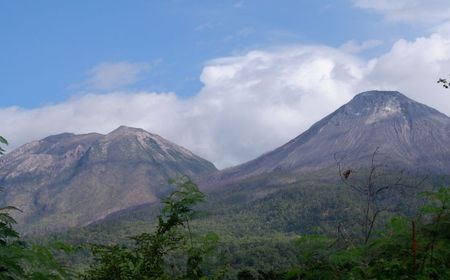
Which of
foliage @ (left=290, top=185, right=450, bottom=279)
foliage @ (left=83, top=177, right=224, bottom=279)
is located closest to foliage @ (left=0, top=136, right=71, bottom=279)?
foliage @ (left=83, top=177, right=224, bottom=279)

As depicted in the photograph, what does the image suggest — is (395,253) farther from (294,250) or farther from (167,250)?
(167,250)

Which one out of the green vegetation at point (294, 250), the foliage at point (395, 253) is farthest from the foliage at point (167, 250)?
the foliage at point (395, 253)

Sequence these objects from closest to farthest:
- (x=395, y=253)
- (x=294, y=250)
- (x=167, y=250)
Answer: (x=395, y=253) < (x=294, y=250) < (x=167, y=250)

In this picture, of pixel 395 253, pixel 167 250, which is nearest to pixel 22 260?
pixel 167 250

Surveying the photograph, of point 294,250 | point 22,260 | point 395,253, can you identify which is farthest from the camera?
point 294,250

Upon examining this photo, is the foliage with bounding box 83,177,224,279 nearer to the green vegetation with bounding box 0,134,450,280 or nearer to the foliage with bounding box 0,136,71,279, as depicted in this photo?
the green vegetation with bounding box 0,134,450,280

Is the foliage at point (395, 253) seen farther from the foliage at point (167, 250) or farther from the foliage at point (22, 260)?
the foliage at point (22, 260)

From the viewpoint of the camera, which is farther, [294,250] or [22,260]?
[294,250]

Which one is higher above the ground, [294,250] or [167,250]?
[167,250]

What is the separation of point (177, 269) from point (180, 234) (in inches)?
16.1

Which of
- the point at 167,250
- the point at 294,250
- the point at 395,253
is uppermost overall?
the point at 167,250

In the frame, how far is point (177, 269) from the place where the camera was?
6.68m

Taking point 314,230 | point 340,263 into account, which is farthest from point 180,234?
point 340,263

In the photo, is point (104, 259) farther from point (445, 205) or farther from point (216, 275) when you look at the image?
point (445, 205)
